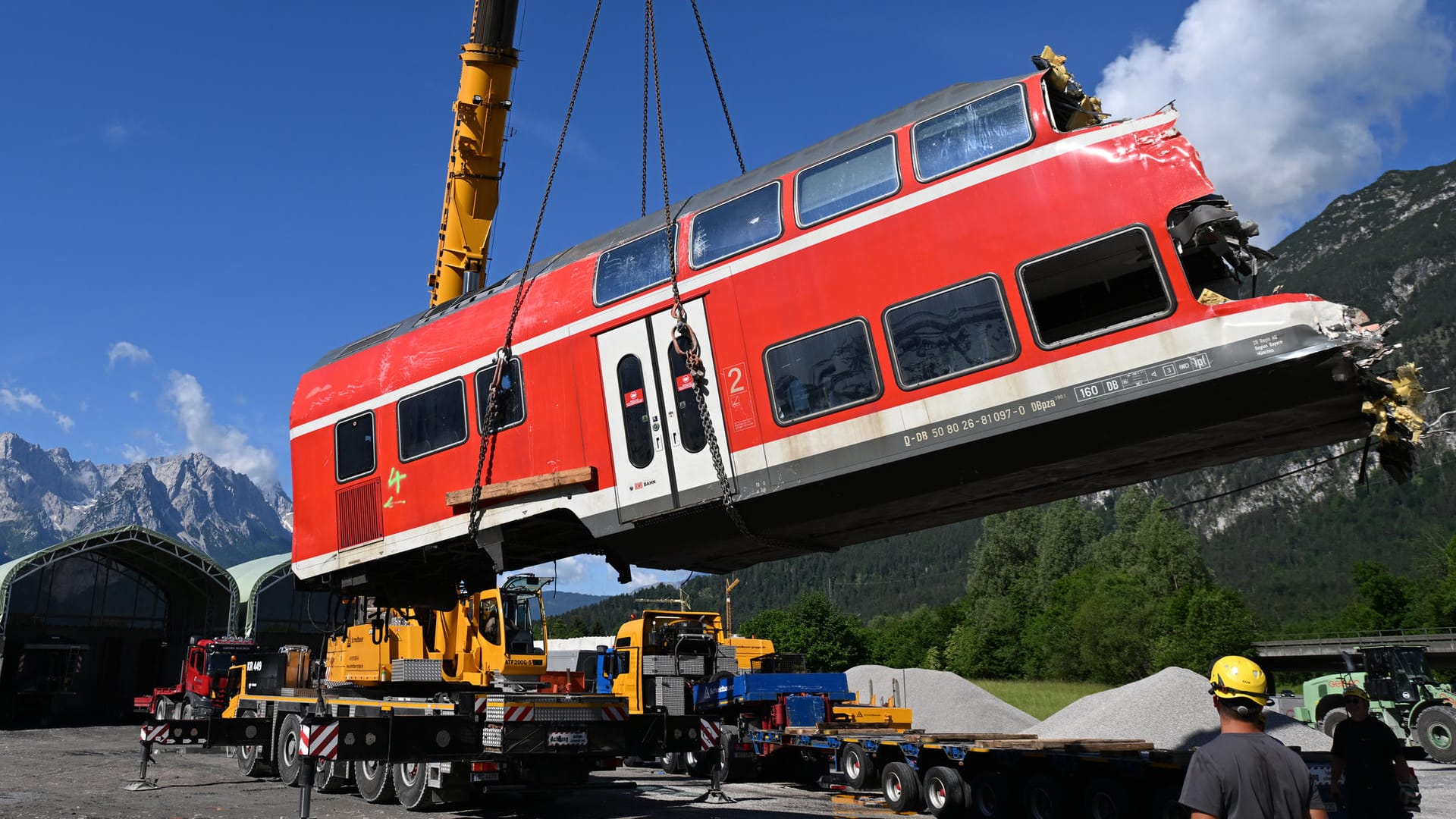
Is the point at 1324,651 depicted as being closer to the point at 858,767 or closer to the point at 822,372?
the point at 858,767

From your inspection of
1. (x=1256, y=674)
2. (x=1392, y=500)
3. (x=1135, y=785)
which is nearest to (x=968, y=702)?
(x=1135, y=785)

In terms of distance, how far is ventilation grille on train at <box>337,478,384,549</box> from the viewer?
11453 mm

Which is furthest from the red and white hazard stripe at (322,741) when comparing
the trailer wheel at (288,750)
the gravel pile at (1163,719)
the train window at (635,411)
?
the gravel pile at (1163,719)

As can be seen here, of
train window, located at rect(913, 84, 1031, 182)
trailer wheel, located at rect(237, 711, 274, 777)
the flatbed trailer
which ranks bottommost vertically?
the flatbed trailer

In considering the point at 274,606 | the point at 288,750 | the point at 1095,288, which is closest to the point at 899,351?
the point at 1095,288

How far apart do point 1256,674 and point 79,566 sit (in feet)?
148

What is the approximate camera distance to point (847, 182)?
8227mm

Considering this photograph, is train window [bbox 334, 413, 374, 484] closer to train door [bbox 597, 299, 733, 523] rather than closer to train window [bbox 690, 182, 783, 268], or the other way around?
train door [bbox 597, 299, 733, 523]

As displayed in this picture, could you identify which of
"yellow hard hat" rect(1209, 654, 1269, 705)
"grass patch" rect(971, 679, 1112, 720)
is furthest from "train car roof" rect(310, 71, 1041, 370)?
"grass patch" rect(971, 679, 1112, 720)

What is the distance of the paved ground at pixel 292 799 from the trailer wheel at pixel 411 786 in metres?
0.19

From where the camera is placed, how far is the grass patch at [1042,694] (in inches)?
1620

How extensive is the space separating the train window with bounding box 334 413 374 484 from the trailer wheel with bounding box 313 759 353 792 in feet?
21.4

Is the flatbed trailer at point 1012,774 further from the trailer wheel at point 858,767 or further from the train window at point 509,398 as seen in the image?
the train window at point 509,398

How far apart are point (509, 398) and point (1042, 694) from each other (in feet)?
138
